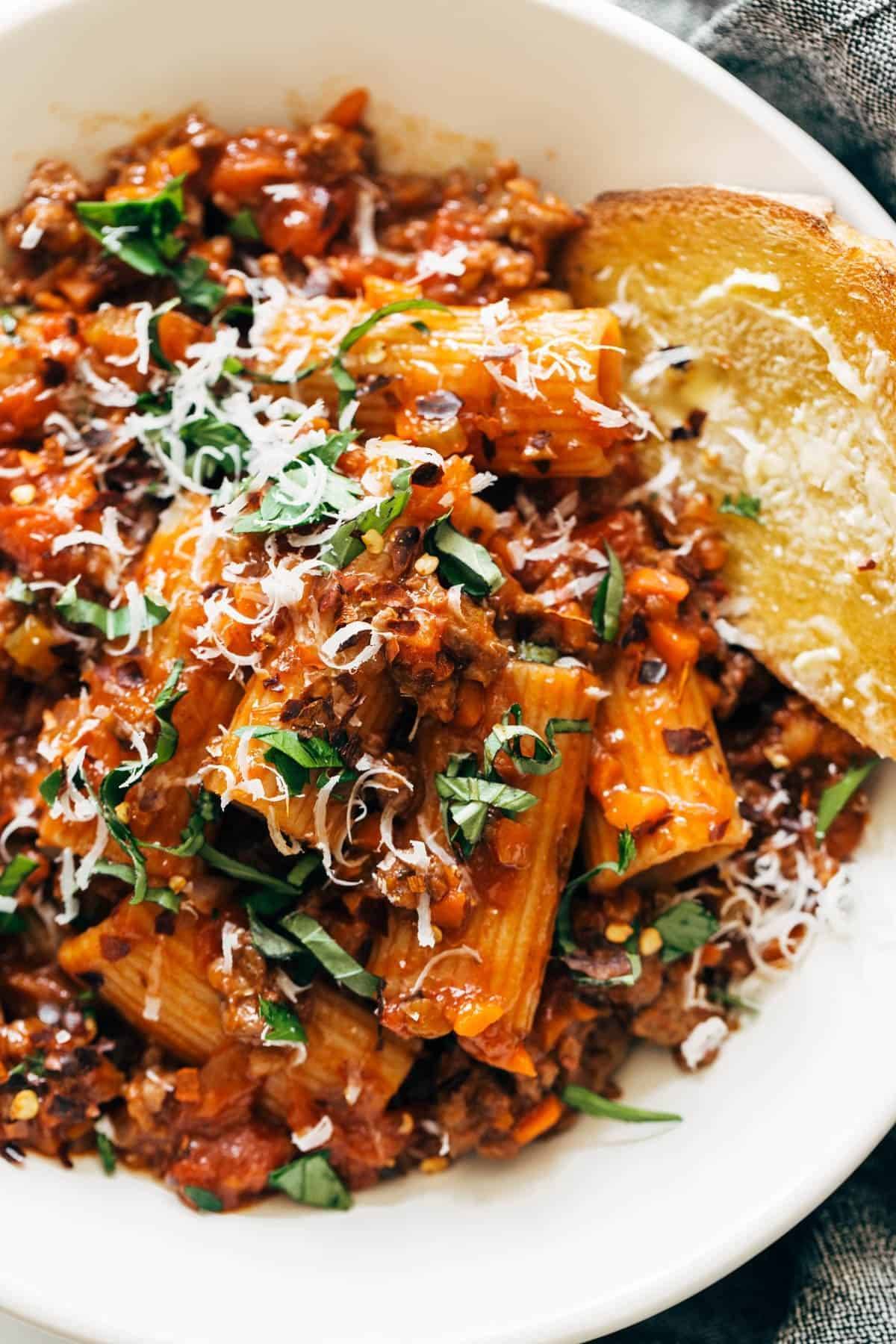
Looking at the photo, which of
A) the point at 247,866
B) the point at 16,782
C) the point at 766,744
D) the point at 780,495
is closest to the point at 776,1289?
the point at 766,744

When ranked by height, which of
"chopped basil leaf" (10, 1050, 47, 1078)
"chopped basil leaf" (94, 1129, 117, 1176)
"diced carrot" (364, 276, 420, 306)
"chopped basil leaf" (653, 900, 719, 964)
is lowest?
"chopped basil leaf" (94, 1129, 117, 1176)

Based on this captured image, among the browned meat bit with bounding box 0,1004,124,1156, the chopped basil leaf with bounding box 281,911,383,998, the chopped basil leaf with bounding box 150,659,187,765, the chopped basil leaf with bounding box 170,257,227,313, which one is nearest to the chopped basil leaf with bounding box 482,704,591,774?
the chopped basil leaf with bounding box 281,911,383,998

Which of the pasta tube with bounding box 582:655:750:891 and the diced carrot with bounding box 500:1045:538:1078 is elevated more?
the pasta tube with bounding box 582:655:750:891

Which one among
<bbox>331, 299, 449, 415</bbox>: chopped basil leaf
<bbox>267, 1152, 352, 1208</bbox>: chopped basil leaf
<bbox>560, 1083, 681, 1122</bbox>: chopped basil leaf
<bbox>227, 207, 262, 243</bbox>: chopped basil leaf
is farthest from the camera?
<bbox>227, 207, 262, 243</bbox>: chopped basil leaf

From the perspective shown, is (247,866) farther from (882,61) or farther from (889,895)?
(882,61)

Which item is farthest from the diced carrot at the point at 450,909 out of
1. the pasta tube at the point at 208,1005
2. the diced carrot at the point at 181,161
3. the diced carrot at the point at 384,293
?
the diced carrot at the point at 181,161

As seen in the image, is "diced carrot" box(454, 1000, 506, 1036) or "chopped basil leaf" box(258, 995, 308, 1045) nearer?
"diced carrot" box(454, 1000, 506, 1036)

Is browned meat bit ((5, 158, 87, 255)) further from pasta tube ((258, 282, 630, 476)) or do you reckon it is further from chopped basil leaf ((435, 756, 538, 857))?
chopped basil leaf ((435, 756, 538, 857))
